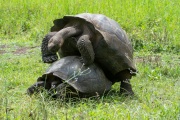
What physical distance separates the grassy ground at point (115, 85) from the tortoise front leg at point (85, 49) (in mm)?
419

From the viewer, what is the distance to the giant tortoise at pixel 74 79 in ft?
17.6

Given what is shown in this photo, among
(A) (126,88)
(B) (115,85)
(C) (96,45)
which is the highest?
(C) (96,45)

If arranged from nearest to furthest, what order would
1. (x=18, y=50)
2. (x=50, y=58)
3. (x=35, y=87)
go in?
(x=35, y=87)
(x=50, y=58)
(x=18, y=50)

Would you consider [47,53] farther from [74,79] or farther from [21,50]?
[21,50]

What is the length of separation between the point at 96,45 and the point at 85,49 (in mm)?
214

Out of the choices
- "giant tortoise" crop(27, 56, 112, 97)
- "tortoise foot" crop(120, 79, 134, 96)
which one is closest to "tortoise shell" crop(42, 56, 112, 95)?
"giant tortoise" crop(27, 56, 112, 97)

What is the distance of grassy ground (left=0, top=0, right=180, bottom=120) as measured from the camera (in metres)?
4.41

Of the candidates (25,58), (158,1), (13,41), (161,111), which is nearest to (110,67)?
(161,111)

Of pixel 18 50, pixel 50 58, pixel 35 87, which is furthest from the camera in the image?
pixel 18 50

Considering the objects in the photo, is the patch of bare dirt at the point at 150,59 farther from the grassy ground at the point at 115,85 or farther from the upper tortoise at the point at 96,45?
the upper tortoise at the point at 96,45

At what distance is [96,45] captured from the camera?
556 cm

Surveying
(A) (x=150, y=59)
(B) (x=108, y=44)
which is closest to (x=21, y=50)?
(A) (x=150, y=59)

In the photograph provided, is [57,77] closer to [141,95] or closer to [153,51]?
[141,95]

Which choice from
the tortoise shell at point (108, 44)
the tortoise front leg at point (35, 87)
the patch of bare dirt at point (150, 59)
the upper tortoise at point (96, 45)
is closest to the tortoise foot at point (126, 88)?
the upper tortoise at point (96, 45)
